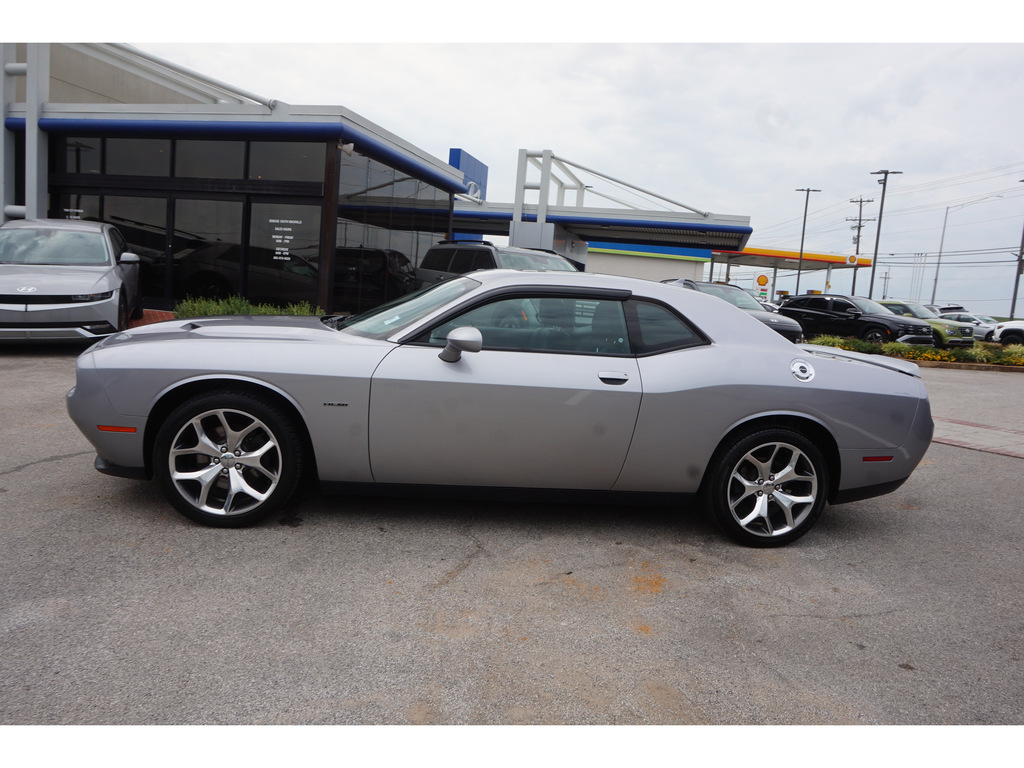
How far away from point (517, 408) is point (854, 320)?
18.6 metres

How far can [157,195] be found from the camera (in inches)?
544

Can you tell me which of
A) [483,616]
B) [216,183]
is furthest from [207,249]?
[483,616]

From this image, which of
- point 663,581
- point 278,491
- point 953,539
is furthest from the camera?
point 953,539

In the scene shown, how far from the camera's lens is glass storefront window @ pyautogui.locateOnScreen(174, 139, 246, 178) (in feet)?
44.5

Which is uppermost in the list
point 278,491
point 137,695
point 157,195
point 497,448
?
point 157,195

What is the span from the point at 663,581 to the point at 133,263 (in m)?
8.85

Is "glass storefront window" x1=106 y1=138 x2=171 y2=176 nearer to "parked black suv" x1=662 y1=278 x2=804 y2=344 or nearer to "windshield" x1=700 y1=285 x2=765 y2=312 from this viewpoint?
"parked black suv" x1=662 y1=278 x2=804 y2=344

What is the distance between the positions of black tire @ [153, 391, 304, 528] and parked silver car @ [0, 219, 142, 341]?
5933mm

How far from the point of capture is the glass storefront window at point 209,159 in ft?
44.5

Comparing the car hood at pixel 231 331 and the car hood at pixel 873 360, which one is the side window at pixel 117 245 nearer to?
the car hood at pixel 231 331

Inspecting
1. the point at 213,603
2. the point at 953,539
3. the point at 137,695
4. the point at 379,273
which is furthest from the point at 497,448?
the point at 379,273

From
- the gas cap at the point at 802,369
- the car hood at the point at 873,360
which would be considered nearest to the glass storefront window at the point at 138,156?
the car hood at the point at 873,360

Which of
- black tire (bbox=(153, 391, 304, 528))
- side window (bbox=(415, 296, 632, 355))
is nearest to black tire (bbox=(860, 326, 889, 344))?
side window (bbox=(415, 296, 632, 355))

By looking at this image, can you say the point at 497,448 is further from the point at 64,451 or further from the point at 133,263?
the point at 133,263
